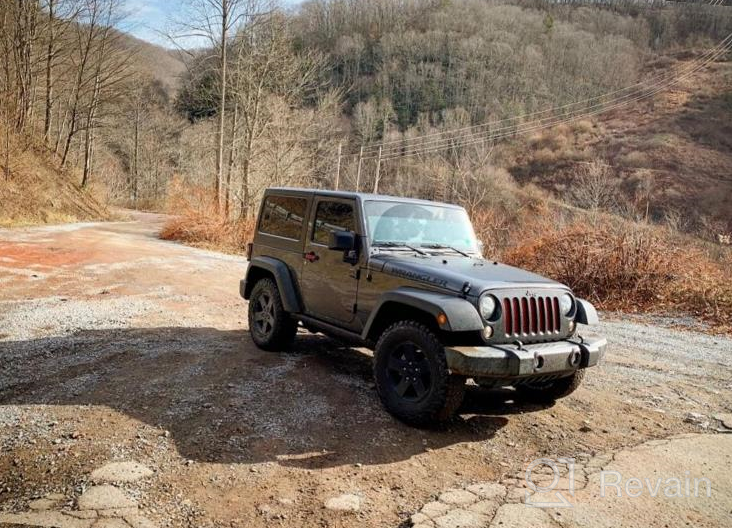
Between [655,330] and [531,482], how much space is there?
6.77 meters

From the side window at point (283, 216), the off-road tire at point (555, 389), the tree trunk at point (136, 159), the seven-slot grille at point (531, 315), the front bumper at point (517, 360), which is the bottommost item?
the off-road tire at point (555, 389)

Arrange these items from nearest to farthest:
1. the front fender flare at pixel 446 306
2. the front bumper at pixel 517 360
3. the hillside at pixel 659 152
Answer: the front bumper at pixel 517 360, the front fender flare at pixel 446 306, the hillside at pixel 659 152

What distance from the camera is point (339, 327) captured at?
4.86m

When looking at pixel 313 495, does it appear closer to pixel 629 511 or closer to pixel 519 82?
pixel 629 511

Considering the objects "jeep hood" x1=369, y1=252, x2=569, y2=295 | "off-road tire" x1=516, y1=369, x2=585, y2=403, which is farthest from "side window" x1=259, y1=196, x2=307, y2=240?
"off-road tire" x1=516, y1=369, x2=585, y2=403

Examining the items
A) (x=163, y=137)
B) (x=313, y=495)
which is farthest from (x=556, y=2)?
(x=313, y=495)

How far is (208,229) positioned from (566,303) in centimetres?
1632

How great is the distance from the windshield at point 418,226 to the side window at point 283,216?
1.02 metres

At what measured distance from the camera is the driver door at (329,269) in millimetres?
4754

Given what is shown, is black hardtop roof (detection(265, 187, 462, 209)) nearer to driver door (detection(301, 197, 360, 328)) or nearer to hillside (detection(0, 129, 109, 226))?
driver door (detection(301, 197, 360, 328))

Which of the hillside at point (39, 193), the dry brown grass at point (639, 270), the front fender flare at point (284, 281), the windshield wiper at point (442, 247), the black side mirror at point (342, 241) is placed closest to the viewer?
the black side mirror at point (342, 241)

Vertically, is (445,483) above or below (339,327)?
below

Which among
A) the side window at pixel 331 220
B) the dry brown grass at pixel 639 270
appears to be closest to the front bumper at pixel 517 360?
the side window at pixel 331 220

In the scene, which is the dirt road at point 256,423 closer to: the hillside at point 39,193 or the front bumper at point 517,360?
the front bumper at point 517,360
